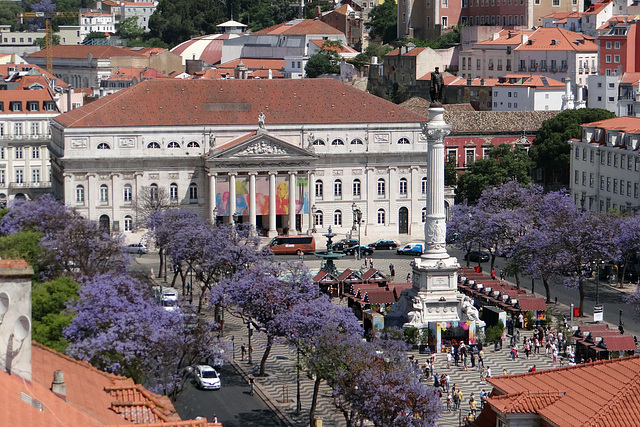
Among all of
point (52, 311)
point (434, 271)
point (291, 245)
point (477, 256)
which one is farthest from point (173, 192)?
point (52, 311)

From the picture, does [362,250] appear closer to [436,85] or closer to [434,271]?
[434,271]

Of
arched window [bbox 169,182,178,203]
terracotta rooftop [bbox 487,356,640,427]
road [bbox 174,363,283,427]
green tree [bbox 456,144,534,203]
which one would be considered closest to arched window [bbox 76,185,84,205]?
arched window [bbox 169,182,178,203]

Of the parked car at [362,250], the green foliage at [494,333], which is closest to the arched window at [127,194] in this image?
the parked car at [362,250]

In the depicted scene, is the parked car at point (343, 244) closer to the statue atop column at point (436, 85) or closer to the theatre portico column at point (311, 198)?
the theatre portico column at point (311, 198)

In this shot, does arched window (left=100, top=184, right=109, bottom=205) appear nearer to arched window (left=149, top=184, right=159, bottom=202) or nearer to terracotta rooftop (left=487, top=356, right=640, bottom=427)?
arched window (left=149, top=184, right=159, bottom=202)

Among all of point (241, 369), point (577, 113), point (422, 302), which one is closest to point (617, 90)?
point (577, 113)

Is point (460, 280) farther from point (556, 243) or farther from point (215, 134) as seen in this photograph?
point (215, 134)
